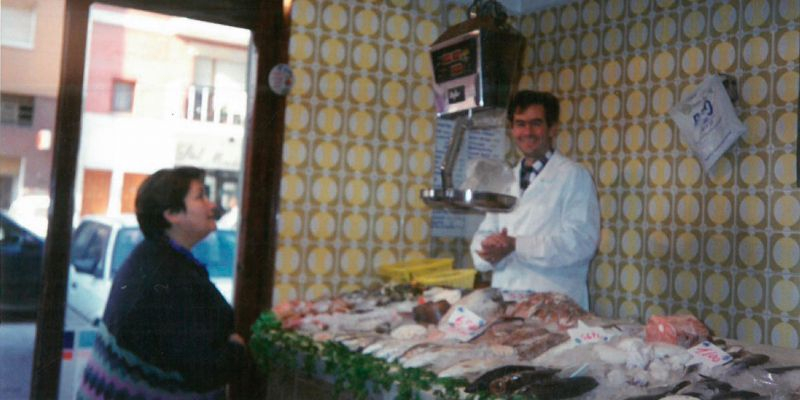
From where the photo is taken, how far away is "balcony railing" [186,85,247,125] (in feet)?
3.51

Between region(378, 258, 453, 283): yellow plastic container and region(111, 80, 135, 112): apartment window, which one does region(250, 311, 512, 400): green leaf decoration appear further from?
region(111, 80, 135, 112): apartment window

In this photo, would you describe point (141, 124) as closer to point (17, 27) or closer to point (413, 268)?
point (17, 27)

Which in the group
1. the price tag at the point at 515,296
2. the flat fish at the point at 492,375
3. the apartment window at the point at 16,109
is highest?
the apartment window at the point at 16,109

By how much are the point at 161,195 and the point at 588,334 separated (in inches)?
34.9

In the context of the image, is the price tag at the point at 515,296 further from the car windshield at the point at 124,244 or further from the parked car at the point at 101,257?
the car windshield at the point at 124,244

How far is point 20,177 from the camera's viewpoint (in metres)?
1.00

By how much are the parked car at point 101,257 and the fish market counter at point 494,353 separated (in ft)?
1.57

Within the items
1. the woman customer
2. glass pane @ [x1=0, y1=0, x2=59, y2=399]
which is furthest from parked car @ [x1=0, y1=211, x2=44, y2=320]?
the woman customer

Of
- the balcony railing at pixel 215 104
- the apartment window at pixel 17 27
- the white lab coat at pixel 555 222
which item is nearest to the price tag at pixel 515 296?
the white lab coat at pixel 555 222

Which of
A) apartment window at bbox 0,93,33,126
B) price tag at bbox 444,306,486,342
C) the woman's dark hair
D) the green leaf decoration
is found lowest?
the green leaf decoration

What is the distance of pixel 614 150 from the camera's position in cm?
239

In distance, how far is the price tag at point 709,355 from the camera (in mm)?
1271

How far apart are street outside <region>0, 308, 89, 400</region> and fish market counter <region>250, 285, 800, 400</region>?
64 cm

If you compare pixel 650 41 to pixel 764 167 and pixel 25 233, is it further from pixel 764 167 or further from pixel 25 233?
pixel 25 233
